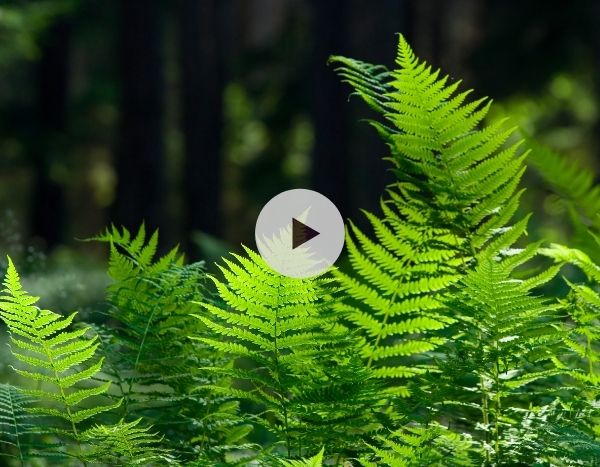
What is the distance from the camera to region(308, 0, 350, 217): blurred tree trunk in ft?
42.1

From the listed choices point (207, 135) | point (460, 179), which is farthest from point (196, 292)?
point (207, 135)

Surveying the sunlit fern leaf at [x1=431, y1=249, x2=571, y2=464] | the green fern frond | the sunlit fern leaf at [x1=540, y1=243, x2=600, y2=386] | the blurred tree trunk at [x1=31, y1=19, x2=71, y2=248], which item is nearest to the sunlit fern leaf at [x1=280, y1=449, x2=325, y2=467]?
the sunlit fern leaf at [x1=431, y1=249, x2=571, y2=464]

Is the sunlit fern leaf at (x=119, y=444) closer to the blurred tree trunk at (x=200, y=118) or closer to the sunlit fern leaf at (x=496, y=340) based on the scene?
the sunlit fern leaf at (x=496, y=340)

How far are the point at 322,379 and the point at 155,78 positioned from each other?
45.6 feet

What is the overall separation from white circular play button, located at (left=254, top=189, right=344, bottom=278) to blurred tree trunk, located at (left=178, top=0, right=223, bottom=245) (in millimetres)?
14376

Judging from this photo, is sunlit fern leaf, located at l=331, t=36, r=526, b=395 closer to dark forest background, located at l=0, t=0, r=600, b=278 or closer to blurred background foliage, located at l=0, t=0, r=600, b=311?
blurred background foliage, located at l=0, t=0, r=600, b=311

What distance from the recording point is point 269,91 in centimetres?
1828

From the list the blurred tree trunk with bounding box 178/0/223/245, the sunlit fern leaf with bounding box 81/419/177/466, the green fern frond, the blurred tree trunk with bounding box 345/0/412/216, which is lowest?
the sunlit fern leaf with bounding box 81/419/177/466

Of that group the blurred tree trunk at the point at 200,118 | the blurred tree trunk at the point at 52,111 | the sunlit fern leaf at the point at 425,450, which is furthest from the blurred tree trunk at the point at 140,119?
the sunlit fern leaf at the point at 425,450

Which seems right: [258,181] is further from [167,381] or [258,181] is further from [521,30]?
[167,381]

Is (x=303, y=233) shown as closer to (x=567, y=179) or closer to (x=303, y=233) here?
(x=303, y=233)

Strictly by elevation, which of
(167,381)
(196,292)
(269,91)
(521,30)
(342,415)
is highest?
(269,91)

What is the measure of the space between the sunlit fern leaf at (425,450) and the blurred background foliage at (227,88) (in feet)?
24.8

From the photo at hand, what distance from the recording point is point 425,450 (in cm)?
143
